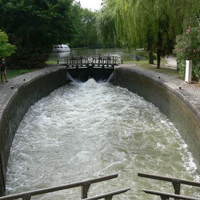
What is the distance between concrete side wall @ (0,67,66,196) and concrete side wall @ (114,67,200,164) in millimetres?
4770

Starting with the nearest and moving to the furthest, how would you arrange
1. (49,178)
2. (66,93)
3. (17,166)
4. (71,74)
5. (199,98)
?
(49,178)
(17,166)
(199,98)
(66,93)
(71,74)

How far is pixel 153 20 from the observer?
17.2 m

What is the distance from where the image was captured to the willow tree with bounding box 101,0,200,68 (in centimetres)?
1559

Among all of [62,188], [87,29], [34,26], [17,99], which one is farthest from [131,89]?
[87,29]

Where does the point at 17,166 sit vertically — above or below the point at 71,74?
below

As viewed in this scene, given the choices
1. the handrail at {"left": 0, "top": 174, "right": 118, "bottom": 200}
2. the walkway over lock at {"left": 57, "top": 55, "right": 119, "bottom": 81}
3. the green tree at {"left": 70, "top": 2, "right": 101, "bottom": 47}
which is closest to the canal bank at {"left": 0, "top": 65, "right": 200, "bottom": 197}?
the walkway over lock at {"left": 57, "top": 55, "right": 119, "bottom": 81}

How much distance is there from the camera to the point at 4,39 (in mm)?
13781

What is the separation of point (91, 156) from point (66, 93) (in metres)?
9.87

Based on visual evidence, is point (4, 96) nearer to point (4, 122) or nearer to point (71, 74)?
point (4, 122)

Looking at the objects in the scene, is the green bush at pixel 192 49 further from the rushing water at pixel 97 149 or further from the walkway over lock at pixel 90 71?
the walkway over lock at pixel 90 71

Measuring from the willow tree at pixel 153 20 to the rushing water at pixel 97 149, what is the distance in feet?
17.7

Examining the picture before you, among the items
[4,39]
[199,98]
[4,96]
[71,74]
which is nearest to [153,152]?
[199,98]

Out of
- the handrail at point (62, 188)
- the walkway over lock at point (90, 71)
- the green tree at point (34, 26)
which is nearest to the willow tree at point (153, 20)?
the walkway over lock at point (90, 71)

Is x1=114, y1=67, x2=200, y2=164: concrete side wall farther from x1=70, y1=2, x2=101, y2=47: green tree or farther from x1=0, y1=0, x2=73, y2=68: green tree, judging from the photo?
x1=70, y1=2, x2=101, y2=47: green tree
